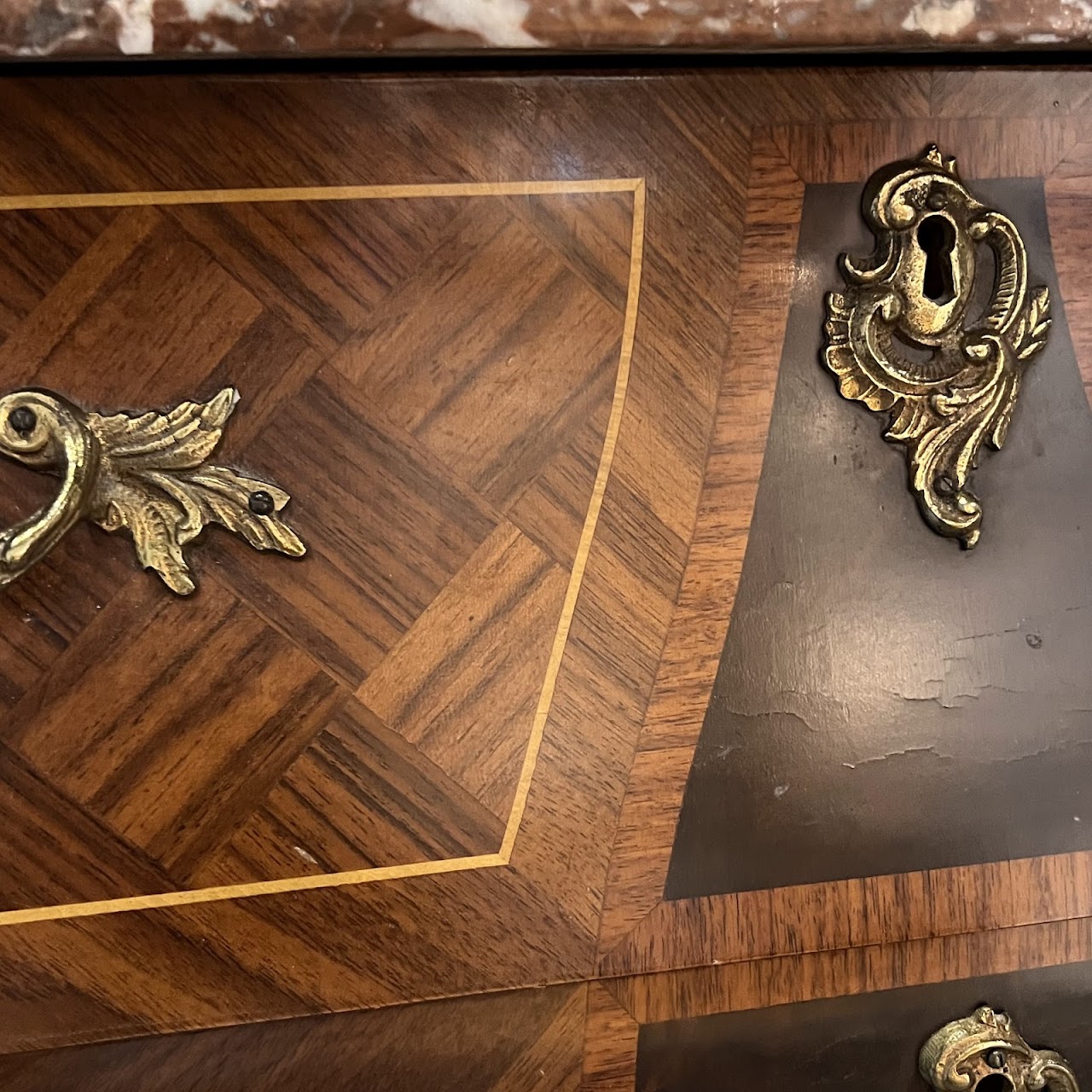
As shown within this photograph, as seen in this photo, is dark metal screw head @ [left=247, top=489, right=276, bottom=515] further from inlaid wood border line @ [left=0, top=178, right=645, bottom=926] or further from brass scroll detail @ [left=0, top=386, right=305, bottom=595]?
inlaid wood border line @ [left=0, top=178, right=645, bottom=926]

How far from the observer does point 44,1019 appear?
0.36 m

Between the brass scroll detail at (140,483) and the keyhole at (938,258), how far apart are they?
0.27m

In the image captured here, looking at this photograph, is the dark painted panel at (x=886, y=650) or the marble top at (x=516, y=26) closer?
the marble top at (x=516, y=26)

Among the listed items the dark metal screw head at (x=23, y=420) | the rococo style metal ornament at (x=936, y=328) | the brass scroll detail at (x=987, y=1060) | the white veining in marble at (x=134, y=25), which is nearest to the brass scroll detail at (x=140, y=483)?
the dark metal screw head at (x=23, y=420)

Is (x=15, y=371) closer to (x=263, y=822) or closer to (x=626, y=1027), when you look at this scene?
(x=263, y=822)

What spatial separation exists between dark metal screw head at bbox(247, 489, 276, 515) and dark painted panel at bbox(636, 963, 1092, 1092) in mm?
269

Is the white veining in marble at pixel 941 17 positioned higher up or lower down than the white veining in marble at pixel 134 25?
higher up

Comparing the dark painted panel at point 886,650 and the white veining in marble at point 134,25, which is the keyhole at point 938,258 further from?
the white veining in marble at point 134,25

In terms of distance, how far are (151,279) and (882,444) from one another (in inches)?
11.4

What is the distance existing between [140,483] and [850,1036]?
383 mm

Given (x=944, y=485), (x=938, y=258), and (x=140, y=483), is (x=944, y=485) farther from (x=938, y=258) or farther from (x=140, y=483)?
(x=140, y=483)

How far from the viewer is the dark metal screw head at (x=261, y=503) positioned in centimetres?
35

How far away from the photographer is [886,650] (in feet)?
1.36

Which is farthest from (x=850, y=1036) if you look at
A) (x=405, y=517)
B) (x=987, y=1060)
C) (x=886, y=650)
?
(x=405, y=517)
